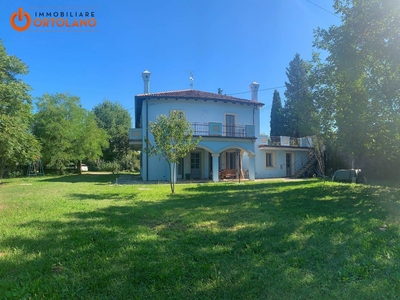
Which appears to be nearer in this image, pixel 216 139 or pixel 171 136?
pixel 171 136

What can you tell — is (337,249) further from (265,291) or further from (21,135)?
(21,135)

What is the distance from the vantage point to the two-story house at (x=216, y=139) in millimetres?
17797

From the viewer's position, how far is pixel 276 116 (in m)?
38.2

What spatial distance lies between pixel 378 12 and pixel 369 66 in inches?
63.6

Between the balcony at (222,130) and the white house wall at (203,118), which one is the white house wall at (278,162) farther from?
the balcony at (222,130)

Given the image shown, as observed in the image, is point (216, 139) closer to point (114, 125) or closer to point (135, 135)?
point (135, 135)

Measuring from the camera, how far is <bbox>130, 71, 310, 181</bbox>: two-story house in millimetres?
17797

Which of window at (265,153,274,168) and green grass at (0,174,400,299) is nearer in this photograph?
green grass at (0,174,400,299)

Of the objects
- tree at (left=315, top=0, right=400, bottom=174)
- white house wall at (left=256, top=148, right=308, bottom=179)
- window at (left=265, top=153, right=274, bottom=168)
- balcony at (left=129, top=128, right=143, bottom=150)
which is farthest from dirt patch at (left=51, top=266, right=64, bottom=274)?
window at (left=265, top=153, right=274, bottom=168)

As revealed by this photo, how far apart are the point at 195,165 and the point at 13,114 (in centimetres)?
1360

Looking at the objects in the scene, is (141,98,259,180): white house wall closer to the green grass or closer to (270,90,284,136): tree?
the green grass

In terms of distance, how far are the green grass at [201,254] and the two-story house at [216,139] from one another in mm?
11247

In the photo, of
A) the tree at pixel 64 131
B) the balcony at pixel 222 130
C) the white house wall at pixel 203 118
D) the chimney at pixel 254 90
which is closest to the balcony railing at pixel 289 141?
the white house wall at pixel 203 118

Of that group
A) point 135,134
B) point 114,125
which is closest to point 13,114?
point 135,134
